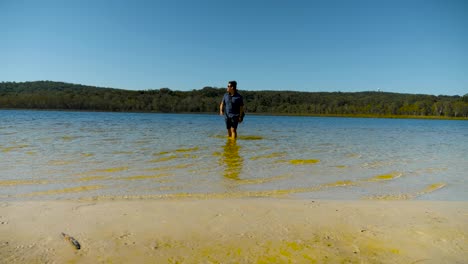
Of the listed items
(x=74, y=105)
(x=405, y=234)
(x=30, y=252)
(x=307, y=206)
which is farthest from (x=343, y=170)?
(x=74, y=105)

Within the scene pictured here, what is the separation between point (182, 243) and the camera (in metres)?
2.63

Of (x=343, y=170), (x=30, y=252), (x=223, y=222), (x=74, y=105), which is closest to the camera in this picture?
(x=30, y=252)

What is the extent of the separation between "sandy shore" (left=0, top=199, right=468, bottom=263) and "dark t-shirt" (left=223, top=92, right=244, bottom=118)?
8.80m

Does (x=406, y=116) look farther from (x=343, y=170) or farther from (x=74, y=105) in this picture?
(x=343, y=170)

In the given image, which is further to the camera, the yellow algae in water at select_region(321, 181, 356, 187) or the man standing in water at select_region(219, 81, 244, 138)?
the man standing in water at select_region(219, 81, 244, 138)

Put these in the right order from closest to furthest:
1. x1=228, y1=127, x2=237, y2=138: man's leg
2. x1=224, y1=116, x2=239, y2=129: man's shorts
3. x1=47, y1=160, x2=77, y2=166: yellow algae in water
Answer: x1=47, y1=160, x2=77, y2=166: yellow algae in water < x1=224, y1=116, x2=239, y2=129: man's shorts < x1=228, y1=127, x2=237, y2=138: man's leg

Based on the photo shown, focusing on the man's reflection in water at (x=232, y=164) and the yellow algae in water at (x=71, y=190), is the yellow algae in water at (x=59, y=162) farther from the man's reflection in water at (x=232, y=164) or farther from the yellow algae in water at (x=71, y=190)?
the man's reflection in water at (x=232, y=164)

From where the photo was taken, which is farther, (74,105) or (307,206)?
(74,105)

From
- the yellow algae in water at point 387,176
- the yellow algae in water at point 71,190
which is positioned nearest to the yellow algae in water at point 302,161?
the yellow algae in water at point 387,176

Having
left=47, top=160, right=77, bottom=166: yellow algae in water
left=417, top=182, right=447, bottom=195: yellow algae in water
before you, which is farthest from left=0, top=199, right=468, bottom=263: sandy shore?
left=47, top=160, right=77, bottom=166: yellow algae in water

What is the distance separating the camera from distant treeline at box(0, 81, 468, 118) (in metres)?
97.8

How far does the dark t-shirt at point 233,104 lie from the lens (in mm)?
12562

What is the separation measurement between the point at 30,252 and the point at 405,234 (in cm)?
309

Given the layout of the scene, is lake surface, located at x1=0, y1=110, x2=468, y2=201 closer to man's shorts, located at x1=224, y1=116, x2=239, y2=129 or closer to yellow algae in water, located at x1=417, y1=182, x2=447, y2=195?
yellow algae in water, located at x1=417, y1=182, x2=447, y2=195
